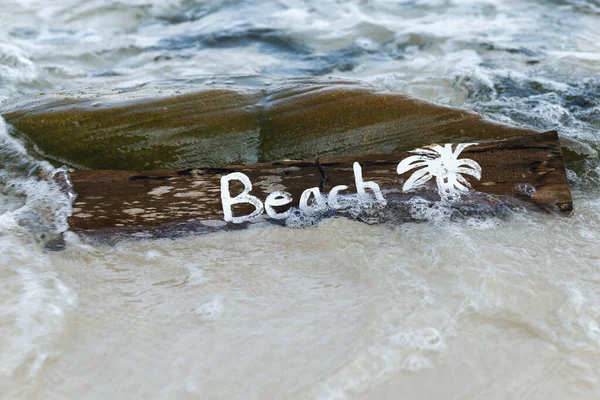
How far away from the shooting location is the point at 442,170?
112 inches

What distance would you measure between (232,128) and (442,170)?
1100mm

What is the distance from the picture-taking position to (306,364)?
6.41ft

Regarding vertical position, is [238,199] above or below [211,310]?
above

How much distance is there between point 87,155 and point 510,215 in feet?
6.90

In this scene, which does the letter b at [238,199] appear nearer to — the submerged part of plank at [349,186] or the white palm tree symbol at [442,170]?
the submerged part of plank at [349,186]

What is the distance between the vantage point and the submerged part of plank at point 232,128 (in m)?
3.11

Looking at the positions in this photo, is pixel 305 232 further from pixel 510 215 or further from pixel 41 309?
pixel 41 309

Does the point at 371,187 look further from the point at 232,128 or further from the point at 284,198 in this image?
the point at 232,128

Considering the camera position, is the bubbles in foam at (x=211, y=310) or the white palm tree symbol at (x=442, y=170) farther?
the white palm tree symbol at (x=442, y=170)

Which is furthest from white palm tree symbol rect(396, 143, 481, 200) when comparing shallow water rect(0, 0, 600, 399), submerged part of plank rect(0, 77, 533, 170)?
submerged part of plank rect(0, 77, 533, 170)

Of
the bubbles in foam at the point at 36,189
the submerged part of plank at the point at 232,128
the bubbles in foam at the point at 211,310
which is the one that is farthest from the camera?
the submerged part of plank at the point at 232,128

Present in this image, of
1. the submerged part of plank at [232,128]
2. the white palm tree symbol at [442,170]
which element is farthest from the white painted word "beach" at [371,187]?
the submerged part of plank at [232,128]

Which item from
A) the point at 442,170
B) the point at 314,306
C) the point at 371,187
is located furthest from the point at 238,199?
the point at 442,170

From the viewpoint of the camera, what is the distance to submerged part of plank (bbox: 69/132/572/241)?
2773 mm
